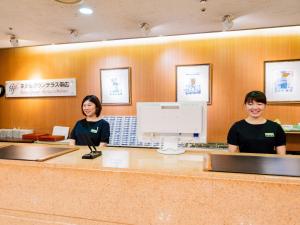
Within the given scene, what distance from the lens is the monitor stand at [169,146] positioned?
1.70 metres

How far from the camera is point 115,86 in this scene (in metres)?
4.43

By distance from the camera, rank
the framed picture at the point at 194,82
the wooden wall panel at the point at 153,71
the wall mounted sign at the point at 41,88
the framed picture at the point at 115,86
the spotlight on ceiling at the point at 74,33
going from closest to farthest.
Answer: the spotlight on ceiling at the point at 74,33
the wooden wall panel at the point at 153,71
the framed picture at the point at 194,82
the framed picture at the point at 115,86
the wall mounted sign at the point at 41,88

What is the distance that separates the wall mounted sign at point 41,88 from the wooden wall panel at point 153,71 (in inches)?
4.5

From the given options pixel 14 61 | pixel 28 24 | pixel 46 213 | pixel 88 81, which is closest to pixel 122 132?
pixel 88 81

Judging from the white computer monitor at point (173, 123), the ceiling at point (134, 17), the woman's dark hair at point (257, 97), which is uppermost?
the ceiling at point (134, 17)

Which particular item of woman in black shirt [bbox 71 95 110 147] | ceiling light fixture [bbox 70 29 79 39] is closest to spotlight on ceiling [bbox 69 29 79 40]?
ceiling light fixture [bbox 70 29 79 39]

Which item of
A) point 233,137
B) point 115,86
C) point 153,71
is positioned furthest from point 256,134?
point 115,86

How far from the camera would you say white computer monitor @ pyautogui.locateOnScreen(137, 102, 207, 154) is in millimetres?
1723

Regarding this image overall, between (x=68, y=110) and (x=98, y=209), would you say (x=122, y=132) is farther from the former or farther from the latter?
(x=98, y=209)

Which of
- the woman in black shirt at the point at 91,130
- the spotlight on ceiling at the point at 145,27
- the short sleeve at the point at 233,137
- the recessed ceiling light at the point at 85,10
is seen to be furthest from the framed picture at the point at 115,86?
the short sleeve at the point at 233,137

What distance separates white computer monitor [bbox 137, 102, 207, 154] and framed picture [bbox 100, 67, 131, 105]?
2646 millimetres

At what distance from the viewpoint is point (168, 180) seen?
4.04 ft

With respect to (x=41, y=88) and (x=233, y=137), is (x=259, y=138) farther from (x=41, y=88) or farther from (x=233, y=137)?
(x=41, y=88)

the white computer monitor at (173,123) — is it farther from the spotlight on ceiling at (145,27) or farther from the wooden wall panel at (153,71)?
the wooden wall panel at (153,71)
